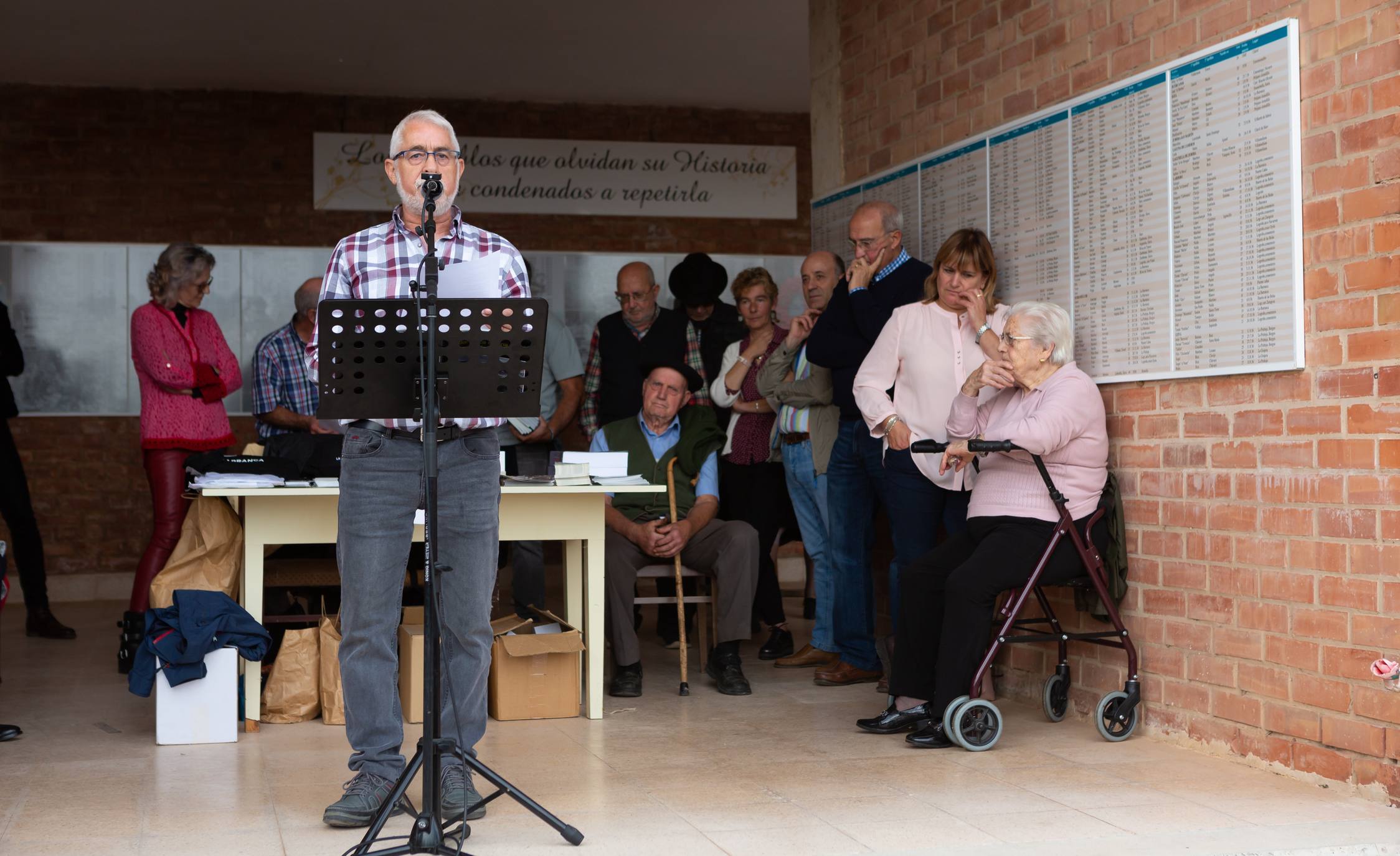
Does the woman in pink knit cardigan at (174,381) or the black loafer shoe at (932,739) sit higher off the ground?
the woman in pink knit cardigan at (174,381)

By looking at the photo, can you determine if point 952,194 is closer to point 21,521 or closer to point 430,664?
point 430,664

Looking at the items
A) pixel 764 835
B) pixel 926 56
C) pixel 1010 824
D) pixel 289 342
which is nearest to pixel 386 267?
pixel 764 835

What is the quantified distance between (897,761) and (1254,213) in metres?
1.81

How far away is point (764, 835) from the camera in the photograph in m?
3.26

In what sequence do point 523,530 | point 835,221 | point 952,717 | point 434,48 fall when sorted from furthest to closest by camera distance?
point 434,48, point 835,221, point 523,530, point 952,717

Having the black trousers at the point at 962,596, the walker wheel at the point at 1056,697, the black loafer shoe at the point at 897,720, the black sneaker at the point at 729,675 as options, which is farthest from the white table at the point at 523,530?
the walker wheel at the point at 1056,697

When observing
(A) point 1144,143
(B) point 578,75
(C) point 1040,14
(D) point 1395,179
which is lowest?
(D) point 1395,179

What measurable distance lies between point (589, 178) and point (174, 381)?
3964mm

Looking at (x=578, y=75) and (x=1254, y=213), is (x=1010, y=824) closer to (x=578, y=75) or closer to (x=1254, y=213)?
(x=1254, y=213)

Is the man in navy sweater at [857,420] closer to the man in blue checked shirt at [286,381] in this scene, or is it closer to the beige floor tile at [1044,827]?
the beige floor tile at [1044,827]

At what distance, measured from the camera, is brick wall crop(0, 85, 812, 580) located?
8.66 metres

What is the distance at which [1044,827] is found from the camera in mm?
3330

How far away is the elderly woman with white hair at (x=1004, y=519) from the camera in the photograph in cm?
422

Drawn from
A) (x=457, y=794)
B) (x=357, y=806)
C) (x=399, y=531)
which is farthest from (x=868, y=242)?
(x=357, y=806)
